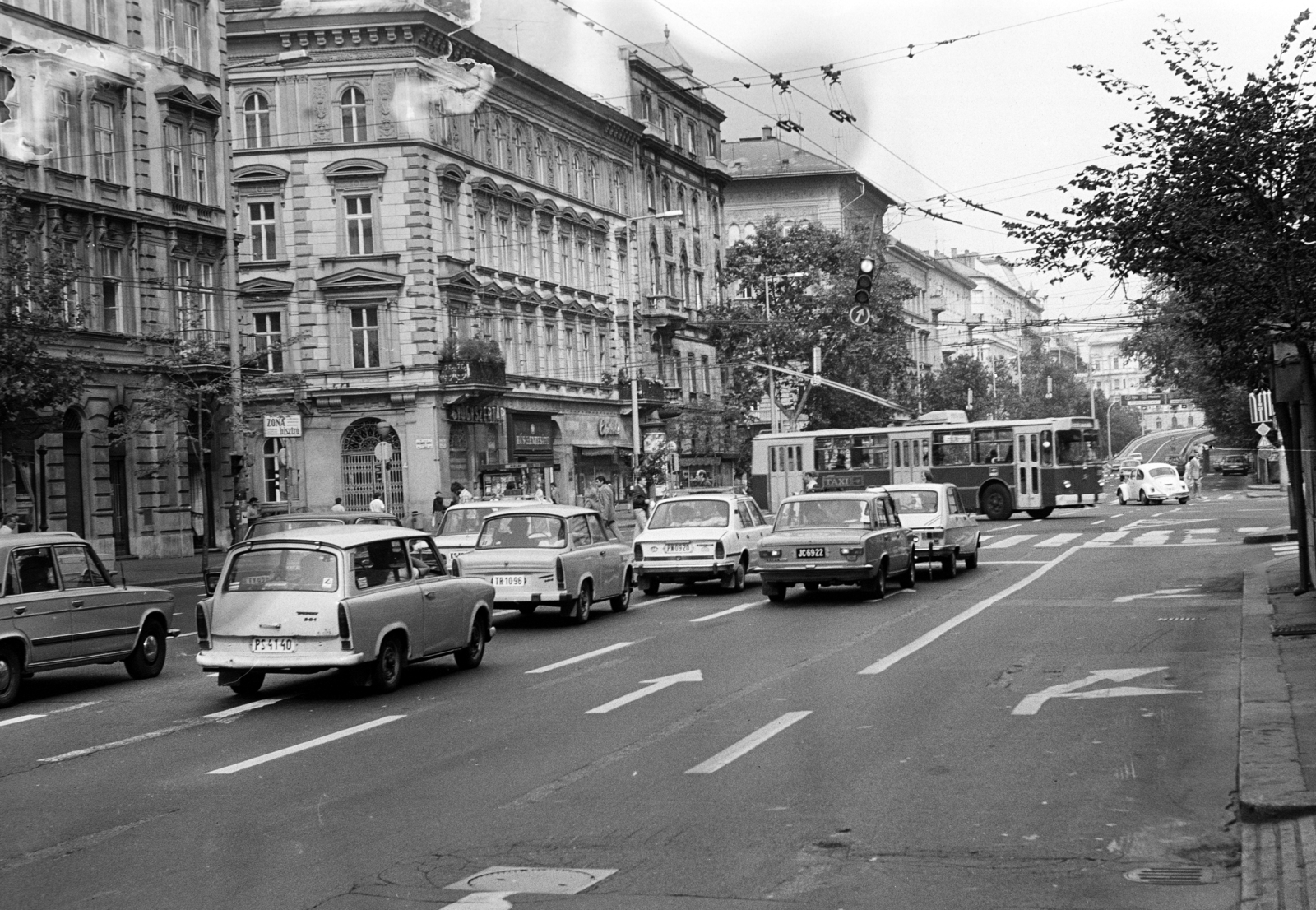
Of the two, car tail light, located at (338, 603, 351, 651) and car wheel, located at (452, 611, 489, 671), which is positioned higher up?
car tail light, located at (338, 603, 351, 651)

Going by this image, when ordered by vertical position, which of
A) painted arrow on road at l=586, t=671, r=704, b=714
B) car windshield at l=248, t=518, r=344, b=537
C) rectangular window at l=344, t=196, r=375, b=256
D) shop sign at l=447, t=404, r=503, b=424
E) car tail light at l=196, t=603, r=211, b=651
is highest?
rectangular window at l=344, t=196, r=375, b=256

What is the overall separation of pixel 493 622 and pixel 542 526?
171 centimetres

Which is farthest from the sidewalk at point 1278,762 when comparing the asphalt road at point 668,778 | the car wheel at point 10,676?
the car wheel at point 10,676

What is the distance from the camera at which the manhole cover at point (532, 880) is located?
7652mm

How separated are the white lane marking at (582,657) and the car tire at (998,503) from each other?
3754 cm

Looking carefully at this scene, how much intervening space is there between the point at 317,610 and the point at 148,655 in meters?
3.81

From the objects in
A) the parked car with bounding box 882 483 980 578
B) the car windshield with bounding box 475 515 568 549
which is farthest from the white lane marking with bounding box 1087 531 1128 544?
the car windshield with bounding box 475 515 568 549

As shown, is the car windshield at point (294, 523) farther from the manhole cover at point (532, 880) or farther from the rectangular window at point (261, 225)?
the rectangular window at point (261, 225)

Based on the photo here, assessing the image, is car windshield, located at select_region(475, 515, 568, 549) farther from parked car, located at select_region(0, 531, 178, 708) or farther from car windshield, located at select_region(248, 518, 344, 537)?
parked car, located at select_region(0, 531, 178, 708)

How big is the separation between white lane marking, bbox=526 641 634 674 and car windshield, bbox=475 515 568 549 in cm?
314

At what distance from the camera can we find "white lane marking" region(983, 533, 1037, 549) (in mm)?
38625

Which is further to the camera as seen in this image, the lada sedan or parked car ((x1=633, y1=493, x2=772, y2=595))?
parked car ((x1=633, y1=493, x2=772, y2=595))

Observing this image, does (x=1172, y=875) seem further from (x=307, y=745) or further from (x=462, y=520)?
(x=462, y=520)

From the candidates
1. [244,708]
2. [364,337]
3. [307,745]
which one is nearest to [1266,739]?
[307,745]
